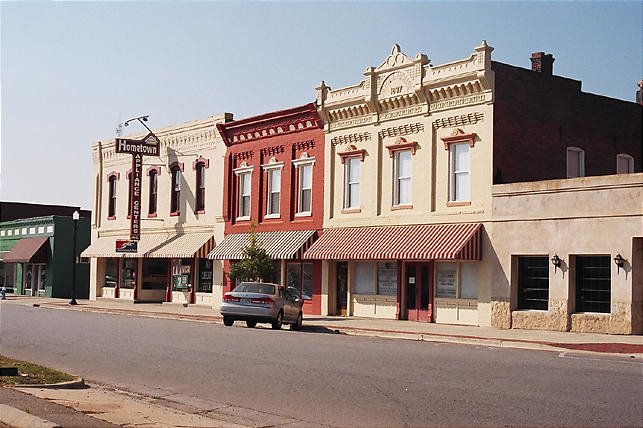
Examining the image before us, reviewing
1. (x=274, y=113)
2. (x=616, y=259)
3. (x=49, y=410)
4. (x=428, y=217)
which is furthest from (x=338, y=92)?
(x=49, y=410)

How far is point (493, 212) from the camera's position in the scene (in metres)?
28.0

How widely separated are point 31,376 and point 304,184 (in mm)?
23410

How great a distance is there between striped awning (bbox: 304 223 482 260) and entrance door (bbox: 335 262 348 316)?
1264 mm

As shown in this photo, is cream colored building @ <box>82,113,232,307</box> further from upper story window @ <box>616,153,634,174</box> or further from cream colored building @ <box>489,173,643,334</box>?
upper story window @ <box>616,153,634,174</box>

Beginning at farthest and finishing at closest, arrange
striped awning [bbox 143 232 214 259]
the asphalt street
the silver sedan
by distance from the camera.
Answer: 1. striped awning [bbox 143 232 214 259]
2. the silver sedan
3. the asphalt street

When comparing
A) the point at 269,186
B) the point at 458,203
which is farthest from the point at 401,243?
the point at 269,186

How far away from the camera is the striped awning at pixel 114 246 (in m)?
44.5

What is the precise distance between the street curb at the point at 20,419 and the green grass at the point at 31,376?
2.70 m

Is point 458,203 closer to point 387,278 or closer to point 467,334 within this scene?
point 387,278

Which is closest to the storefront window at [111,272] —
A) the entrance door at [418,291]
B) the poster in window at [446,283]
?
the entrance door at [418,291]

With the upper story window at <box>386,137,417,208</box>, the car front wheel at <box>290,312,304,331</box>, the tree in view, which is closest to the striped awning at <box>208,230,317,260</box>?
the tree

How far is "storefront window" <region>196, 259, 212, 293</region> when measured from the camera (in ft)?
137

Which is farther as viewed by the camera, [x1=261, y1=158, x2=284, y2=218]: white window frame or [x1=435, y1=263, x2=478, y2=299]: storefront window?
[x1=261, y1=158, x2=284, y2=218]: white window frame

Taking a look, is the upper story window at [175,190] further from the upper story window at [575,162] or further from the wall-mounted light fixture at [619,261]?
the wall-mounted light fixture at [619,261]
